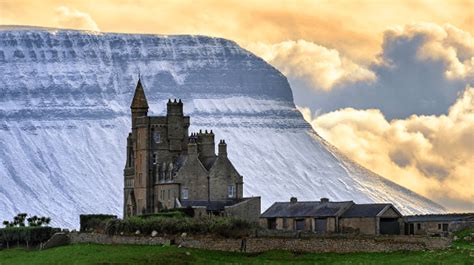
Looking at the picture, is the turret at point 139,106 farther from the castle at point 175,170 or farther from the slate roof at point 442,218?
the slate roof at point 442,218

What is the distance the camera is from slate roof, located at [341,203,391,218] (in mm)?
122750

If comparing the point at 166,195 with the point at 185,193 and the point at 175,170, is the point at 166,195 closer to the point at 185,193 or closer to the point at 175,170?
the point at 185,193

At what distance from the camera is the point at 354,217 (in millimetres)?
123312

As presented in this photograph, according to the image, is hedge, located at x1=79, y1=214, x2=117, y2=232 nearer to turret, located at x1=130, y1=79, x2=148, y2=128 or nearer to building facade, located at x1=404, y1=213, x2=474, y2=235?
turret, located at x1=130, y1=79, x2=148, y2=128

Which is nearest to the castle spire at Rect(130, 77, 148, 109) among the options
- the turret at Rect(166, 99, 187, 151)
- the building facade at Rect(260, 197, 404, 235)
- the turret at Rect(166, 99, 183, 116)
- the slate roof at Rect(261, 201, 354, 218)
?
the turret at Rect(166, 99, 183, 116)

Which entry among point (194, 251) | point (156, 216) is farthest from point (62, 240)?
point (194, 251)

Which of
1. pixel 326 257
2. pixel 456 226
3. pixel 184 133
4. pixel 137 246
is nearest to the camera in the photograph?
pixel 326 257

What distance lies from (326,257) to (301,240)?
4862mm

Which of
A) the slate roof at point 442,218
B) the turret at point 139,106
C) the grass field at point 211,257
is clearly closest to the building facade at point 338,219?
the slate roof at point 442,218

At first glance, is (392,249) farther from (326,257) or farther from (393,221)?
(393,221)

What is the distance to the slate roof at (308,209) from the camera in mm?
125500

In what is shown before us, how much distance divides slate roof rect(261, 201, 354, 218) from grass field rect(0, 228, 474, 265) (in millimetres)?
16750

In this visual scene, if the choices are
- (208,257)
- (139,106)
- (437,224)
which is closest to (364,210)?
(437,224)

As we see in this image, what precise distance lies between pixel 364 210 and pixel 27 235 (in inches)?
1081
